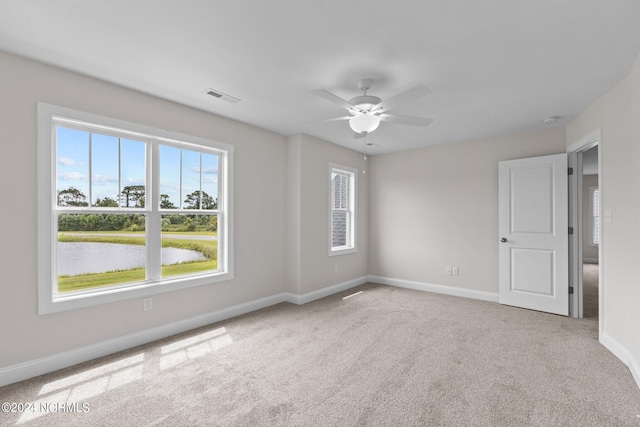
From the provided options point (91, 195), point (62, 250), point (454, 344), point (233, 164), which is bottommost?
point (454, 344)

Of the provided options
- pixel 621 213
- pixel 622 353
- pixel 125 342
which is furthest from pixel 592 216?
pixel 125 342

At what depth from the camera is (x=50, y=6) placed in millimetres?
1838

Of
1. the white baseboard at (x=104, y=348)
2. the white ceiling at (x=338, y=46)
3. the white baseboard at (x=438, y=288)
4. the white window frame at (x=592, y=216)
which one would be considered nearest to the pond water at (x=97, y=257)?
the white baseboard at (x=104, y=348)

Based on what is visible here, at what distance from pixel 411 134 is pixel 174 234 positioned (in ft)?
11.5

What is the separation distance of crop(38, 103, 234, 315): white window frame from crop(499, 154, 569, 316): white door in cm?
390

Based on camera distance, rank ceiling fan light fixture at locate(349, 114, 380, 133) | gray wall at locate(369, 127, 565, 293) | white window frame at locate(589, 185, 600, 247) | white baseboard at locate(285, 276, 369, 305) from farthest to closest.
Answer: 1. white window frame at locate(589, 185, 600, 247)
2. gray wall at locate(369, 127, 565, 293)
3. white baseboard at locate(285, 276, 369, 305)
4. ceiling fan light fixture at locate(349, 114, 380, 133)

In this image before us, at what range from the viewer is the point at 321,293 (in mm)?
4879

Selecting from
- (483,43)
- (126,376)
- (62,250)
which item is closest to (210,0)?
(483,43)

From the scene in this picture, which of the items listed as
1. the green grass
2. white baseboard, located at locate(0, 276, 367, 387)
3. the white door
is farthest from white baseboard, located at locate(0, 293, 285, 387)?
the white door

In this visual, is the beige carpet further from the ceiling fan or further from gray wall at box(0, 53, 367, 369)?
the ceiling fan

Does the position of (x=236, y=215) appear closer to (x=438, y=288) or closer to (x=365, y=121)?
(x=365, y=121)

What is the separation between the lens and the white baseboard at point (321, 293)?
4555 mm

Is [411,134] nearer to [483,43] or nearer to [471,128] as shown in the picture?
[471,128]

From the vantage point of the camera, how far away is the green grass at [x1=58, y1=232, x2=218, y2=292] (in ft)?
9.18
